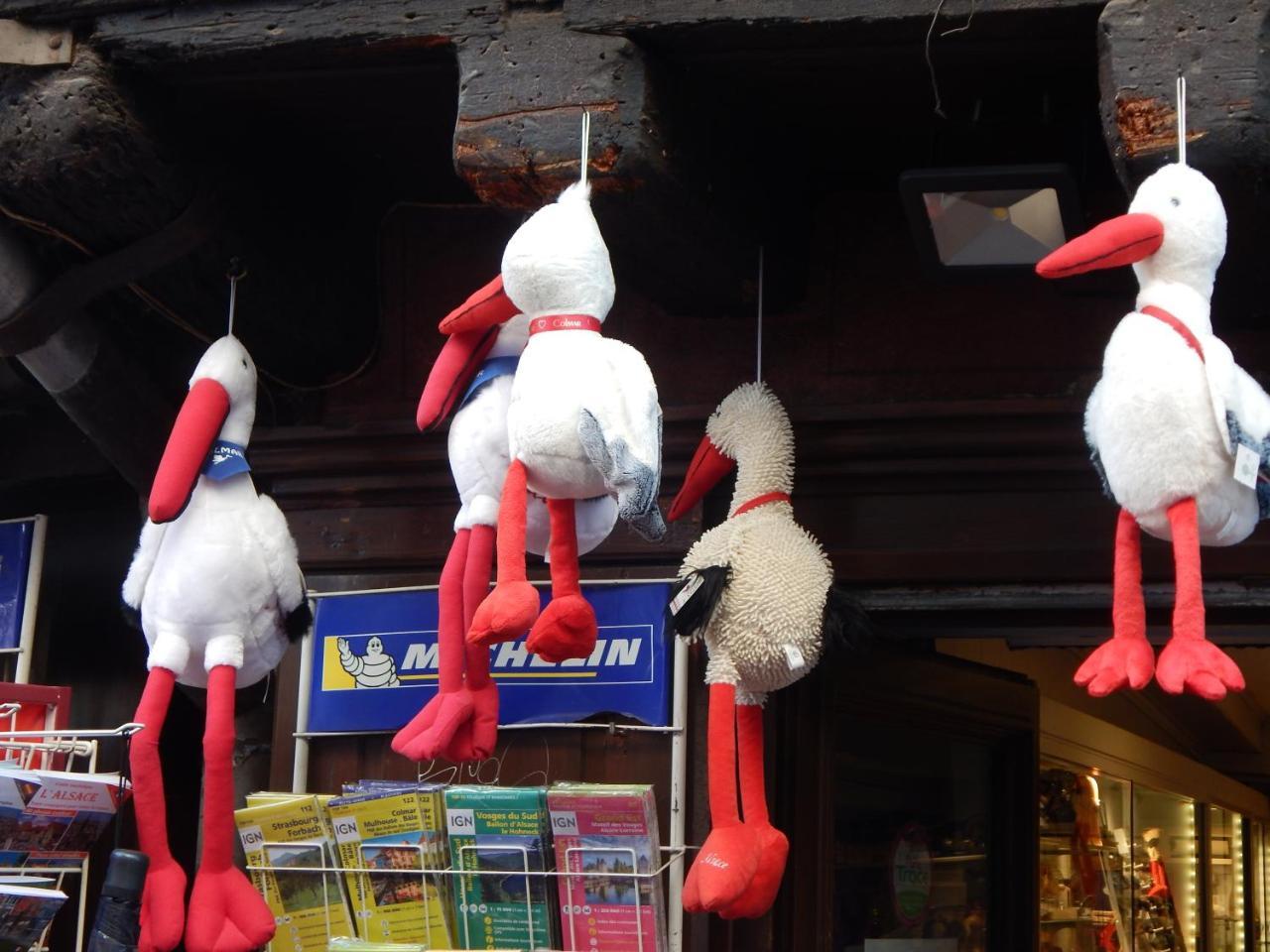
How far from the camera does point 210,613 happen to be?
2904 mm

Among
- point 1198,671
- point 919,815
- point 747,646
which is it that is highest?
point 747,646

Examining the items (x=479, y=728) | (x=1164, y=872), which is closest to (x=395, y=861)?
(x=479, y=728)

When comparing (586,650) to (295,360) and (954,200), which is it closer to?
(954,200)

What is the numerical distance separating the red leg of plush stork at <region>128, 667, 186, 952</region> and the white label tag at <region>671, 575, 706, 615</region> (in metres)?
0.89

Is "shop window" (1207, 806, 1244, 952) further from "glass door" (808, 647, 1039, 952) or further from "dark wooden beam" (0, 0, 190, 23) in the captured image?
"dark wooden beam" (0, 0, 190, 23)

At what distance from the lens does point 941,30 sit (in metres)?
2.57

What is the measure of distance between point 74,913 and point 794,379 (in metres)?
1.99

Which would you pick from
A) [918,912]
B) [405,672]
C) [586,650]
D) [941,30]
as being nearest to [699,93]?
[941,30]

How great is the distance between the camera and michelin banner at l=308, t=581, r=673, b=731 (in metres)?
3.26

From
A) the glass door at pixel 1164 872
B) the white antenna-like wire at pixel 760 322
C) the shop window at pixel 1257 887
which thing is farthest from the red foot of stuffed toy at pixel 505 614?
the shop window at pixel 1257 887

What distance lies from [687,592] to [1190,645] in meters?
0.91

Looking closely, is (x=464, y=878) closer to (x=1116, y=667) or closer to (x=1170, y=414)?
(x=1116, y=667)

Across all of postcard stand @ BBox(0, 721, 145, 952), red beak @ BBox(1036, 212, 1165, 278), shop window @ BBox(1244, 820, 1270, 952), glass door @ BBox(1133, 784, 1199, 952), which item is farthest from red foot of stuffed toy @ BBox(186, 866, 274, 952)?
shop window @ BBox(1244, 820, 1270, 952)

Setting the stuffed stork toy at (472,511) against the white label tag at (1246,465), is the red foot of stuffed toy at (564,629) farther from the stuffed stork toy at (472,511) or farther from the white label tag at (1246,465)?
the white label tag at (1246,465)
